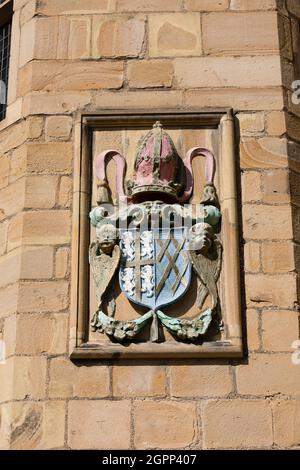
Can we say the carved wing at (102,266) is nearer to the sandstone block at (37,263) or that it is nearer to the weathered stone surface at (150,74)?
the sandstone block at (37,263)

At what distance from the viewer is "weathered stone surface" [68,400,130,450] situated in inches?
→ 207

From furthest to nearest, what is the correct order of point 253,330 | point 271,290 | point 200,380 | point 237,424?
1. point 271,290
2. point 253,330
3. point 200,380
4. point 237,424

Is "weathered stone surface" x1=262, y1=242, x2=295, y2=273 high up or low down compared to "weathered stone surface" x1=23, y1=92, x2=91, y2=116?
down

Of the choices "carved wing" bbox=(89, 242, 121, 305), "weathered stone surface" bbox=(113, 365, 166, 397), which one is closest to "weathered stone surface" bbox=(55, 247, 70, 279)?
"carved wing" bbox=(89, 242, 121, 305)

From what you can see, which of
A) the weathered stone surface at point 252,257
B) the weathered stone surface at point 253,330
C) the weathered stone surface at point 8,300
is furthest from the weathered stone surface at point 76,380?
the weathered stone surface at point 252,257

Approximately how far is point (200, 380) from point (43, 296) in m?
1.07

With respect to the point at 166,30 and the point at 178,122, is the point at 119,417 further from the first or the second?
the point at 166,30

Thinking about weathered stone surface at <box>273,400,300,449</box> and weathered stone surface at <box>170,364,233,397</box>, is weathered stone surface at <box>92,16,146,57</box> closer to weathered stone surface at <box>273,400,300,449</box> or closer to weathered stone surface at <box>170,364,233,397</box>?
weathered stone surface at <box>170,364,233,397</box>

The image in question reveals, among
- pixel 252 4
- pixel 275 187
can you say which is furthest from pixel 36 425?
pixel 252 4

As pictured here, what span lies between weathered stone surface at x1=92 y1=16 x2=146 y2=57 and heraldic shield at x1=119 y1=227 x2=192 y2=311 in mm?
1339

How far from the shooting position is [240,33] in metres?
6.30

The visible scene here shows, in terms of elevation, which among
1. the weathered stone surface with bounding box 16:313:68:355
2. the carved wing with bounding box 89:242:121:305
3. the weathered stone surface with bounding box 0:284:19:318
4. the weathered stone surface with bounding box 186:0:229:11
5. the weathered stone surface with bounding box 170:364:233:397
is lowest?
the weathered stone surface with bounding box 170:364:233:397

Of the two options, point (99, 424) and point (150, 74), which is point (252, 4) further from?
point (99, 424)

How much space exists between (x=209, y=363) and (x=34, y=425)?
106cm
